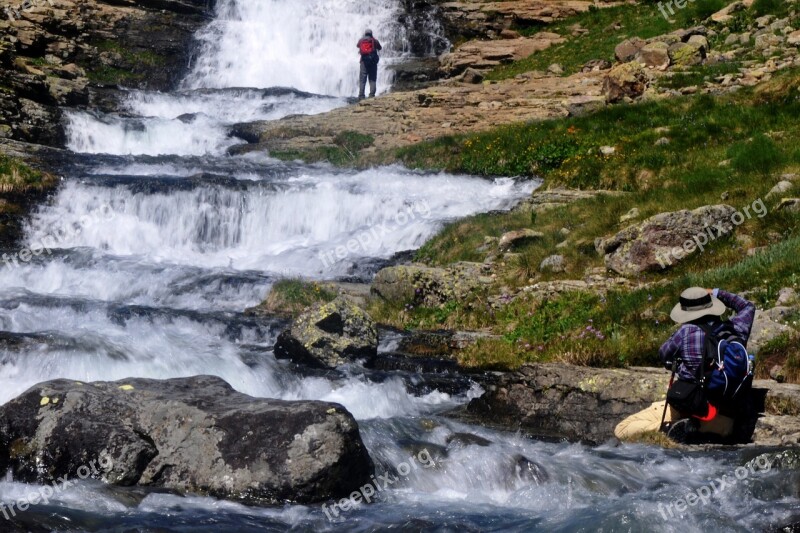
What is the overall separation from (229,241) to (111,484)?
570 inches

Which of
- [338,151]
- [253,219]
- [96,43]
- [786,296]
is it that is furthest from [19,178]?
[96,43]

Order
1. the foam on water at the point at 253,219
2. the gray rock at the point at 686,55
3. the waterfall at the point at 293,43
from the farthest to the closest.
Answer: the waterfall at the point at 293,43 < the gray rock at the point at 686,55 < the foam on water at the point at 253,219

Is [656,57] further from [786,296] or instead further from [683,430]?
[683,430]

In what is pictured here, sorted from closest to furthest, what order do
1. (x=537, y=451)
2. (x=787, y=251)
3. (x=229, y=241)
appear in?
(x=537, y=451)
(x=787, y=251)
(x=229, y=241)

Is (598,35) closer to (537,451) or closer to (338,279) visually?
(338,279)

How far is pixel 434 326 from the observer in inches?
633

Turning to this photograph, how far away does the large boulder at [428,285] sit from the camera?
16.6 meters

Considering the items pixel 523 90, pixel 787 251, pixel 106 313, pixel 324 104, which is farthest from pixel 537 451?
pixel 324 104

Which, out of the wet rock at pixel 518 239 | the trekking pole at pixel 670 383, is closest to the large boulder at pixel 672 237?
the wet rock at pixel 518 239

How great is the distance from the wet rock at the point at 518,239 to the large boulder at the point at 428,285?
133 cm

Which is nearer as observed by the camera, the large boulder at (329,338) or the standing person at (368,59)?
the large boulder at (329,338)

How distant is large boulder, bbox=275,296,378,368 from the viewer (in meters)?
13.8

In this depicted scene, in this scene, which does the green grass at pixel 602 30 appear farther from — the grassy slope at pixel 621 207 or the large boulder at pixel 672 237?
the large boulder at pixel 672 237

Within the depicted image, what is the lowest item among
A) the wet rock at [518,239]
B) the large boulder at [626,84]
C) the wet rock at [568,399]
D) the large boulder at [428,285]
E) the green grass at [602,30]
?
the wet rock at [568,399]
